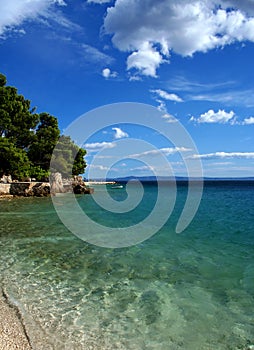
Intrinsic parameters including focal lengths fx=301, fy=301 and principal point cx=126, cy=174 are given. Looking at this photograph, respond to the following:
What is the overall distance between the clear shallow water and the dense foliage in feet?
110

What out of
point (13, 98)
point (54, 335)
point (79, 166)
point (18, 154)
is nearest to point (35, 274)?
point (54, 335)

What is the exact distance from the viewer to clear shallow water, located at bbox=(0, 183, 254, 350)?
6633mm

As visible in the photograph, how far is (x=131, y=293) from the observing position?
917cm

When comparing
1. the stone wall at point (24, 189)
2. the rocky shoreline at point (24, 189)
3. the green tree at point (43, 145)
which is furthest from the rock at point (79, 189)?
the stone wall at point (24, 189)

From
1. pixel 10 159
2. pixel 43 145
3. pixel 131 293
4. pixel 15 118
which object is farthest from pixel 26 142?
pixel 131 293

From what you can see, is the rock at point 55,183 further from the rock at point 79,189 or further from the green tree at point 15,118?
the green tree at point 15,118

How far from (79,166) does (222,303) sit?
7144 centimetres

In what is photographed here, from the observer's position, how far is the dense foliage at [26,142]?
4778 centimetres

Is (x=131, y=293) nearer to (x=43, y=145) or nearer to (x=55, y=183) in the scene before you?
(x=55, y=183)

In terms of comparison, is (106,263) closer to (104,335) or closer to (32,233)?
(104,335)

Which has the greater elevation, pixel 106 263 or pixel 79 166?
pixel 79 166

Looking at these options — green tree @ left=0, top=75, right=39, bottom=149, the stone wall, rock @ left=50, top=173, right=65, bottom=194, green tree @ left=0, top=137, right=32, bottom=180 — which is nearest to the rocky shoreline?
the stone wall

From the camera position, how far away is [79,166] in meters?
78.2

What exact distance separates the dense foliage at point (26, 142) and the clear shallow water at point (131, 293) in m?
33.5
